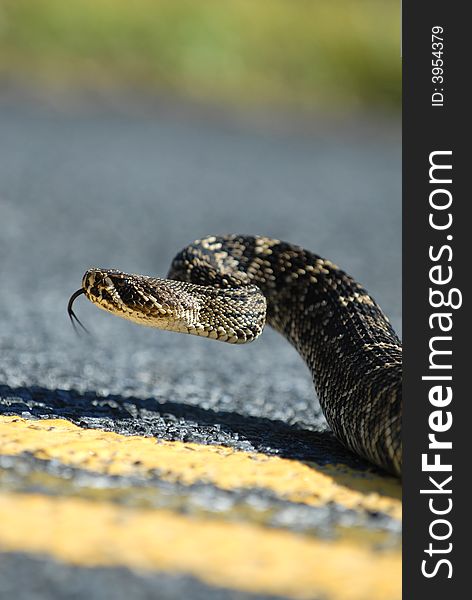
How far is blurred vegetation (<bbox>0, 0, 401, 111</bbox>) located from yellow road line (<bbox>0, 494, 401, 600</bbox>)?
16.4m

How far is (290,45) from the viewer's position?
23.1 meters

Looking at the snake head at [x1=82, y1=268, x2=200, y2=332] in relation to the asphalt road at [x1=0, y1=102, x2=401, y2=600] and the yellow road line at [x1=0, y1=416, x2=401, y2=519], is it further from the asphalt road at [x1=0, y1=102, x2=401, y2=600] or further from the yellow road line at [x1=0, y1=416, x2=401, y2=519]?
the yellow road line at [x1=0, y1=416, x2=401, y2=519]

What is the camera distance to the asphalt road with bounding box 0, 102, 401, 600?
3.44m

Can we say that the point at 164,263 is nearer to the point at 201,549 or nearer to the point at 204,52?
the point at 201,549

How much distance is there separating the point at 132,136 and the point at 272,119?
166 inches

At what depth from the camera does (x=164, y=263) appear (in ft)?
32.2

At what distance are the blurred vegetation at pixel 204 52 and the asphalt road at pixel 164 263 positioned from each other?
1.74 metres

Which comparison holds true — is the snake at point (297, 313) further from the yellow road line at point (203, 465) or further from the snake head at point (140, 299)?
the yellow road line at point (203, 465)

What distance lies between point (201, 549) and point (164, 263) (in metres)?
6.91

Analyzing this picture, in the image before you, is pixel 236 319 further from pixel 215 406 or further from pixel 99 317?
pixel 99 317

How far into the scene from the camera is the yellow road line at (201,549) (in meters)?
2.88

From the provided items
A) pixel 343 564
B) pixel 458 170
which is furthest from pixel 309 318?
pixel 343 564

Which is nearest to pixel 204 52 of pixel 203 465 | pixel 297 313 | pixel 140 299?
pixel 297 313

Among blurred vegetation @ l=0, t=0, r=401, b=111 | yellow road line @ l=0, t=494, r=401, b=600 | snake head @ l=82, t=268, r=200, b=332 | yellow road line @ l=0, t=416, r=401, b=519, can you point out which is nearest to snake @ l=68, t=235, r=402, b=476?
snake head @ l=82, t=268, r=200, b=332
